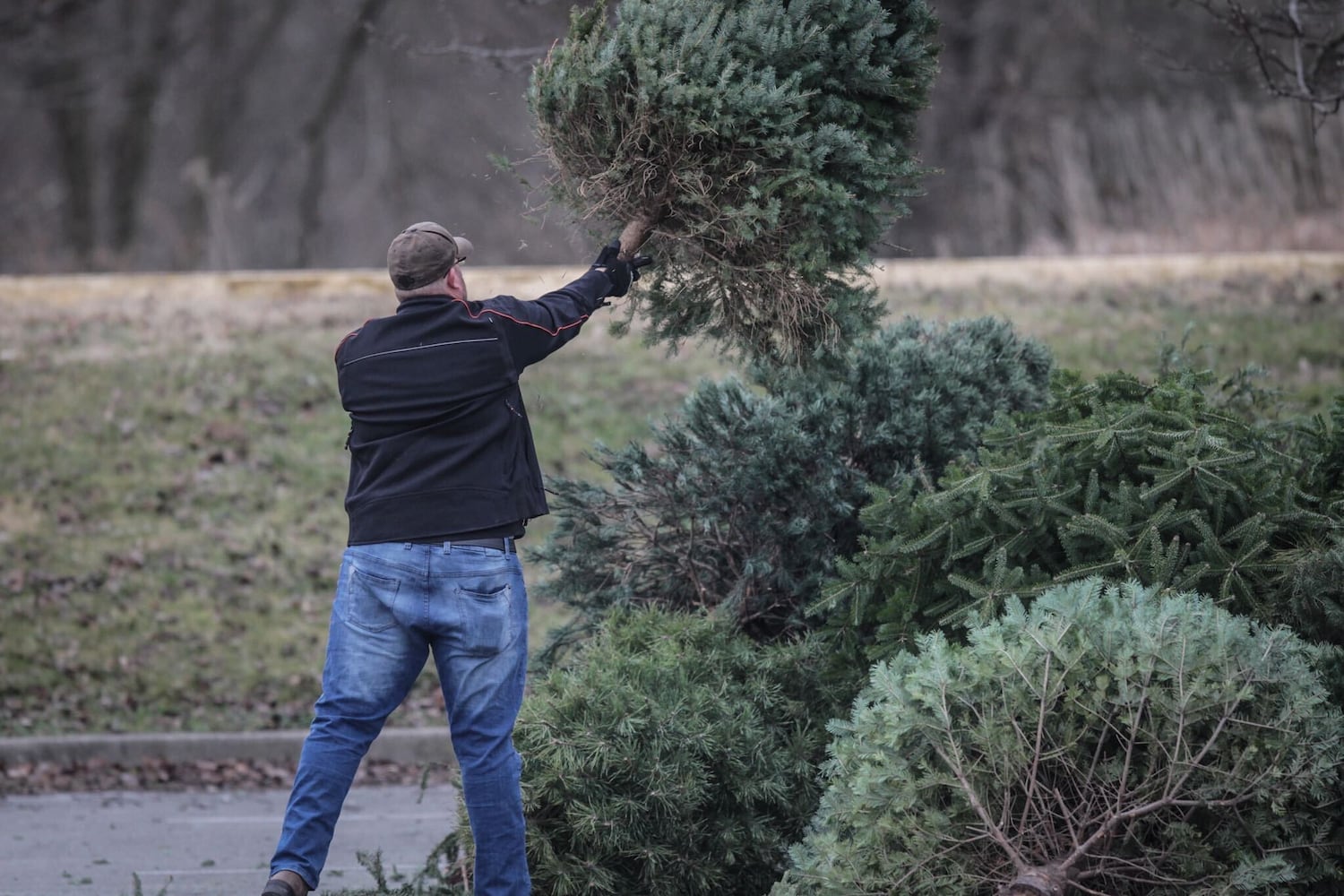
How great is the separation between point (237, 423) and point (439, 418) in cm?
775

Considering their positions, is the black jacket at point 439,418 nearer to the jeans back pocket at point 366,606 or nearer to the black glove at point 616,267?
the jeans back pocket at point 366,606

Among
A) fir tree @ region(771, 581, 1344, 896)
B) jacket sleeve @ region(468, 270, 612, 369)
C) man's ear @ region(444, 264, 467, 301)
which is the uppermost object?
man's ear @ region(444, 264, 467, 301)

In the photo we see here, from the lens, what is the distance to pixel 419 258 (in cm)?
400

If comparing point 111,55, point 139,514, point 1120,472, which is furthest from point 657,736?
point 111,55

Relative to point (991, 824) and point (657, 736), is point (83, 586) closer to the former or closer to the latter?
point (657, 736)

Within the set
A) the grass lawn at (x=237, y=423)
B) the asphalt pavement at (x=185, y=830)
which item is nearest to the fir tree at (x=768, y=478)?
the asphalt pavement at (x=185, y=830)

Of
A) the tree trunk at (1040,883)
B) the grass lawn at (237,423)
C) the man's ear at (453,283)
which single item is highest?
the man's ear at (453,283)

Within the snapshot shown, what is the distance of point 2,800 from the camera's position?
7.39 meters

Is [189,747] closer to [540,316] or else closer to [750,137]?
[540,316]

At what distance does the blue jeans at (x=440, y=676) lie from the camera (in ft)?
12.5

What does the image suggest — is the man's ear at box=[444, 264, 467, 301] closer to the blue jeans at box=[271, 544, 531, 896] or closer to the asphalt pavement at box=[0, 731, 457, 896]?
the blue jeans at box=[271, 544, 531, 896]

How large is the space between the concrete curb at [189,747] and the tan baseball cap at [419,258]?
183 inches

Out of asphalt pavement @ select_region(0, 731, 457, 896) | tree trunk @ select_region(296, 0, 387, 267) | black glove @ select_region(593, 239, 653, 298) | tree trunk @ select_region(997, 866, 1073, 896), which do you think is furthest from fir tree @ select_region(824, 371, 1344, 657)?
tree trunk @ select_region(296, 0, 387, 267)

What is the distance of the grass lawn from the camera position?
28.5ft
